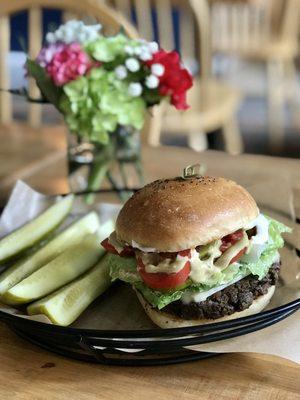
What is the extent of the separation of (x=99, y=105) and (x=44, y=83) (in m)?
0.11

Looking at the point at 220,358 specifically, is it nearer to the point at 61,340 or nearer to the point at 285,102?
the point at 61,340

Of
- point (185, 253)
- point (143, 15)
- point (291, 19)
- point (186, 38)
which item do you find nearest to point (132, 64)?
point (185, 253)

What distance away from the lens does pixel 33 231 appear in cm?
97

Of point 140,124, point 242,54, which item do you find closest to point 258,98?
point 242,54

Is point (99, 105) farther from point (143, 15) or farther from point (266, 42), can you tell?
point (266, 42)

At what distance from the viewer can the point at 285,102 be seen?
4426 millimetres

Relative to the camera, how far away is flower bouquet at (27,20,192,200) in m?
1.12

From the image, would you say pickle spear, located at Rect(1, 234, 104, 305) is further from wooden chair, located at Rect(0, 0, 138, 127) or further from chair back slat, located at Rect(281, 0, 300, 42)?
chair back slat, located at Rect(281, 0, 300, 42)

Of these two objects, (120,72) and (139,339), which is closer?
(139,339)

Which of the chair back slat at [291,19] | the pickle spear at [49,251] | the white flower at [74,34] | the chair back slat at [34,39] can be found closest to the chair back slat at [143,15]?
the chair back slat at [34,39]

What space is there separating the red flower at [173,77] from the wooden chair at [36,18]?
0.38m

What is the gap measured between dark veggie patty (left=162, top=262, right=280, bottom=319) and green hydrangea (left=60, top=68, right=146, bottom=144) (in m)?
0.47

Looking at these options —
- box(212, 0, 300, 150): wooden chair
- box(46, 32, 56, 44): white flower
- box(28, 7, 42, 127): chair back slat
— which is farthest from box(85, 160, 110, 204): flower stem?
box(212, 0, 300, 150): wooden chair

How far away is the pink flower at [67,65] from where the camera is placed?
43.8 inches
